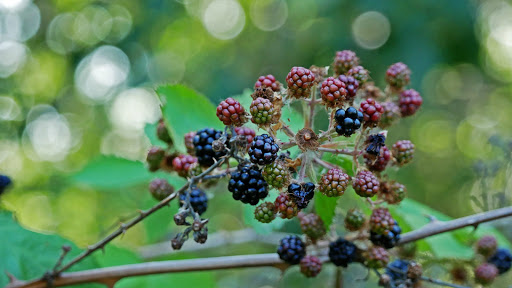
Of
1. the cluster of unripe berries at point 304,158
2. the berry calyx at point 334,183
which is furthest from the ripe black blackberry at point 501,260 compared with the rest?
the berry calyx at point 334,183

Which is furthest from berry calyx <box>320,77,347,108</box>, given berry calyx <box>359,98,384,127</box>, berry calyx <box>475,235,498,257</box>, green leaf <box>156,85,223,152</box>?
berry calyx <box>475,235,498,257</box>

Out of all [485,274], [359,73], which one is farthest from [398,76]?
[485,274]

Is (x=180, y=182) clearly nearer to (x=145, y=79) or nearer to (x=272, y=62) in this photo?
(x=145, y=79)

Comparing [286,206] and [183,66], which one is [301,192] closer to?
[286,206]

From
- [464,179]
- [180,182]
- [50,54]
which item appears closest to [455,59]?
[464,179]

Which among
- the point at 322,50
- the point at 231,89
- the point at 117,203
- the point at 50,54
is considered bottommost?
the point at 117,203
